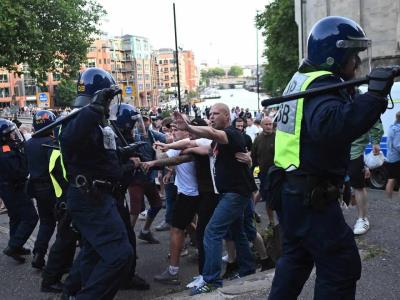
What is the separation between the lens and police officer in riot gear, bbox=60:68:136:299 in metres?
3.70

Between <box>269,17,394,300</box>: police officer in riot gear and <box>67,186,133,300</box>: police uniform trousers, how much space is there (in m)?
1.39

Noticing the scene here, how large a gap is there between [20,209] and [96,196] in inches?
129

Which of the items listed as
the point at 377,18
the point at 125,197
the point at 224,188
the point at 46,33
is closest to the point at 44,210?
the point at 125,197

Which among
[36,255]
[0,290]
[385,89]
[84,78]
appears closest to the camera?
[385,89]

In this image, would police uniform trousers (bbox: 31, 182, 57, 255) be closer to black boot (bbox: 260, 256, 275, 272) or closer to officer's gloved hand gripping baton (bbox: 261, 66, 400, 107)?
black boot (bbox: 260, 256, 275, 272)

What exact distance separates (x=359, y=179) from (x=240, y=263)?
221 centimetres

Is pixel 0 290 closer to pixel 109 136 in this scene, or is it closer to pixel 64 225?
pixel 64 225

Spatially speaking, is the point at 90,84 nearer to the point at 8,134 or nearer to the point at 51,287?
the point at 51,287

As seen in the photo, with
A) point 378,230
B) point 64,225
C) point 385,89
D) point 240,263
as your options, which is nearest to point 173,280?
point 240,263

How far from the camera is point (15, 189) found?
671cm

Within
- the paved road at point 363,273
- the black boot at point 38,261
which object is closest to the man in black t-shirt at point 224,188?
the paved road at point 363,273

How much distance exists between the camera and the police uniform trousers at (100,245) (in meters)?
3.71

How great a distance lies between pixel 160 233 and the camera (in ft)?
26.0

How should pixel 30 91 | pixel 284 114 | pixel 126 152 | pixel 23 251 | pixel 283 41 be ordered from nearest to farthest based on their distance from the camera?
pixel 284 114, pixel 126 152, pixel 23 251, pixel 283 41, pixel 30 91
